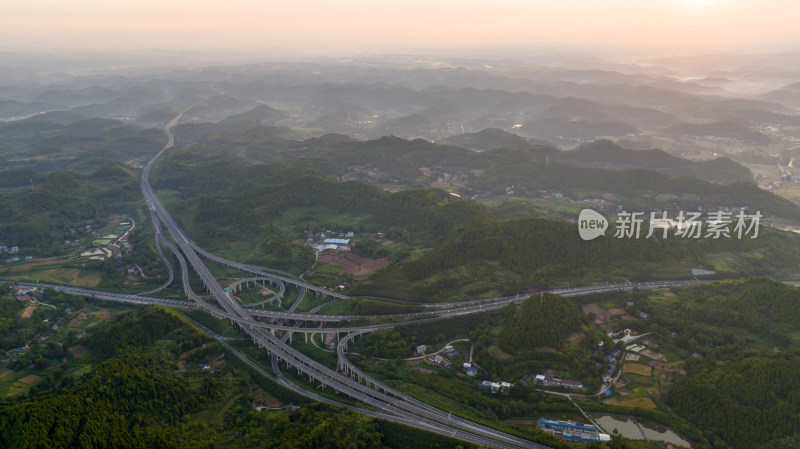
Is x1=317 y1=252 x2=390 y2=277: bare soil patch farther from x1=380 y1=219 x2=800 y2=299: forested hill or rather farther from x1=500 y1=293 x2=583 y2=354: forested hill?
x1=500 y1=293 x2=583 y2=354: forested hill

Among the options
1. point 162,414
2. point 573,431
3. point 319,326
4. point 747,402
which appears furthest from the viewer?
point 319,326

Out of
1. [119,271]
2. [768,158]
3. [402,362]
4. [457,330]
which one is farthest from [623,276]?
[768,158]

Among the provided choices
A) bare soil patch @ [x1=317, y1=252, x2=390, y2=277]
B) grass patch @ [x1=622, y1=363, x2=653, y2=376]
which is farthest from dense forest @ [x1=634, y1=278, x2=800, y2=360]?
bare soil patch @ [x1=317, y1=252, x2=390, y2=277]

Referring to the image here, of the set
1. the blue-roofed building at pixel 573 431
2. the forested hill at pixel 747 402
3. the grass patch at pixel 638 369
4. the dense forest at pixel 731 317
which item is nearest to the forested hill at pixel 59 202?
the blue-roofed building at pixel 573 431

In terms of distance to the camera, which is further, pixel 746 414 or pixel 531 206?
pixel 531 206

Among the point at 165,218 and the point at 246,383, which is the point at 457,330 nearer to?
the point at 246,383

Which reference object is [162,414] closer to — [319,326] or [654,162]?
[319,326]

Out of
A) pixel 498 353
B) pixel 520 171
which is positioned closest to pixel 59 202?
pixel 498 353
